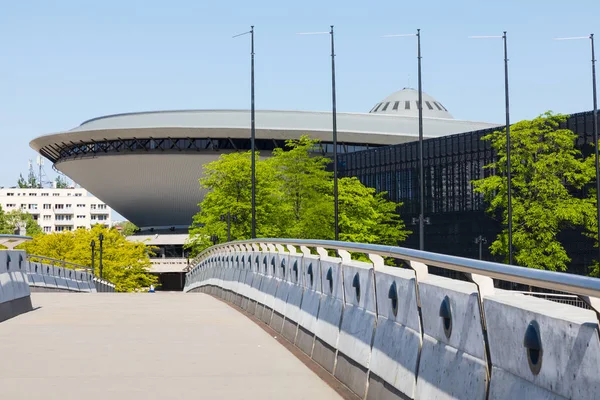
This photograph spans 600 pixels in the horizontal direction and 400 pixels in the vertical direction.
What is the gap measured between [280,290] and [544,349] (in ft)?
40.7

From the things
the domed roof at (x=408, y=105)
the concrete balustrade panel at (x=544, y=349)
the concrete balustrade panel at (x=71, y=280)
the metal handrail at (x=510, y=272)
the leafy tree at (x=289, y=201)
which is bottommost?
the concrete balustrade panel at (x=71, y=280)

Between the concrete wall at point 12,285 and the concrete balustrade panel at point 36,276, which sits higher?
the concrete wall at point 12,285

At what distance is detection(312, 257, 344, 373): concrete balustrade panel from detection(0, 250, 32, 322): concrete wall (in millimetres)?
8463

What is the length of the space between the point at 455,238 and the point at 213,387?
8281cm

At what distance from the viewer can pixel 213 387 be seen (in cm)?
1076

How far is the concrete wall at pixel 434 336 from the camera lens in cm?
529

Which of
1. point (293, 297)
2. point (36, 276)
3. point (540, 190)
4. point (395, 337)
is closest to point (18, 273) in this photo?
point (293, 297)

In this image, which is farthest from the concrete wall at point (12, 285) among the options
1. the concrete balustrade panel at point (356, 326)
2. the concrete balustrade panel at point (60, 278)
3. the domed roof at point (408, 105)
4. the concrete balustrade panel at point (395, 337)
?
the domed roof at point (408, 105)

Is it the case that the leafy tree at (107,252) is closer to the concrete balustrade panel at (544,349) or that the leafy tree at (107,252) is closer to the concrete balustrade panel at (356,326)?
the concrete balustrade panel at (356,326)

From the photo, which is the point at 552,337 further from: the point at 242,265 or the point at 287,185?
the point at 287,185

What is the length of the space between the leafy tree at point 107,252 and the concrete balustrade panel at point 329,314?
316 ft

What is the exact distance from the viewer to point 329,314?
41.4 feet

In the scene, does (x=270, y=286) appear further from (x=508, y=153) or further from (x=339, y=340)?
(x=508, y=153)

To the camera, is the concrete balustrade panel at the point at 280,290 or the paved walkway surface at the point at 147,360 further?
the concrete balustrade panel at the point at 280,290
